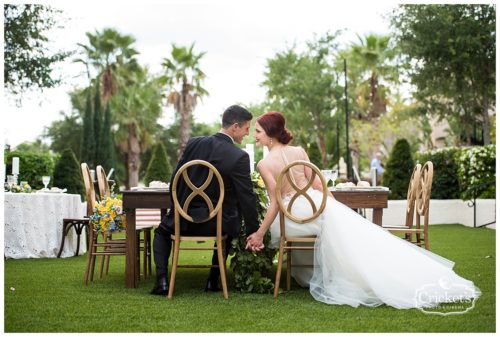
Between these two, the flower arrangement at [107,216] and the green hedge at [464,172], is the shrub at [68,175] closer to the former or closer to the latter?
the green hedge at [464,172]

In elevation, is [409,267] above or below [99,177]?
below

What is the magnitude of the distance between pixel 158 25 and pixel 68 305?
28.0m

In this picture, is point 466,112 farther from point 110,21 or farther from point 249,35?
point 110,21

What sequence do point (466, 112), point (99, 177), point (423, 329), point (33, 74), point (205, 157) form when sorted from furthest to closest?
point (466, 112)
point (33, 74)
point (99, 177)
point (205, 157)
point (423, 329)

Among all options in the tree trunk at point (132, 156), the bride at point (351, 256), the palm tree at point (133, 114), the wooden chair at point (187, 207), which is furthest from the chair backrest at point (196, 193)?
the tree trunk at point (132, 156)

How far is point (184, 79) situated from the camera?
33.7 metres

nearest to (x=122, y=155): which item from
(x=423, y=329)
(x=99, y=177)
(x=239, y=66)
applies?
(x=239, y=66)

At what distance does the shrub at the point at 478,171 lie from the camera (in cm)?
1477

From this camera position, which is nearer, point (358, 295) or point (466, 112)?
point (358, 295)

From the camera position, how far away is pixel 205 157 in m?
5.81

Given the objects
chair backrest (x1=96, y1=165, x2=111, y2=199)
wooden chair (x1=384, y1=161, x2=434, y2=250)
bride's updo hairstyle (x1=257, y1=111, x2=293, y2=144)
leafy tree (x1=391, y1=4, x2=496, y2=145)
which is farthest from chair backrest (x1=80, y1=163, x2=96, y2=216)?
leafy tree (x1=391, y1=4, x2=496, y2=145)

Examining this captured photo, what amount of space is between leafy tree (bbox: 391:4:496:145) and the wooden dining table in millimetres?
11776

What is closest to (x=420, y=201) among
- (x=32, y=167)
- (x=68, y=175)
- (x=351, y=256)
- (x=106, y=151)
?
(x=351, y=256)

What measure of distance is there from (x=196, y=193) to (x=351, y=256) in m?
1.33
